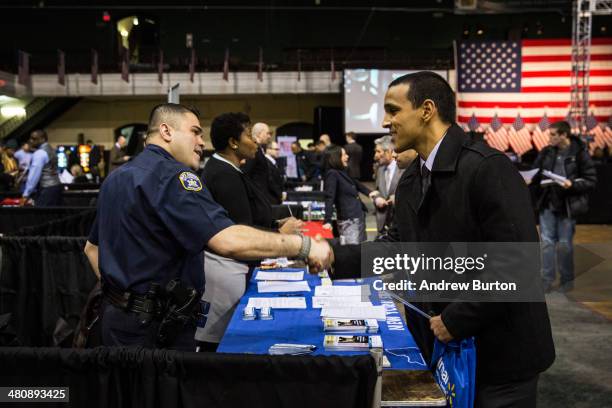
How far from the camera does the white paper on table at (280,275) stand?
148 inches

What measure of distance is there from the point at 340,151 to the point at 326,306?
14.9 ft

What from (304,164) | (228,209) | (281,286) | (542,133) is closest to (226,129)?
(228,209)

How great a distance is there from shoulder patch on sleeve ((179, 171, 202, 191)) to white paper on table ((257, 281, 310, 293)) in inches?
48.2

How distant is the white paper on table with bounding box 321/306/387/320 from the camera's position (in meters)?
2.84

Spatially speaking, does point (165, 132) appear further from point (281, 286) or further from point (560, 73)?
point (560, 73)

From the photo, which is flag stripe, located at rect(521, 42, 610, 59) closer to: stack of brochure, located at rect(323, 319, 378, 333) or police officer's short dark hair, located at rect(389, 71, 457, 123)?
stack of brochure, located at rect(323, 319, 378, 333)

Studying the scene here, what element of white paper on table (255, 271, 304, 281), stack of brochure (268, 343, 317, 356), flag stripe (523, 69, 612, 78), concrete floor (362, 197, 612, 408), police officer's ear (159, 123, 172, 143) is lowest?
concrete floor (362, 197, 612, 408)

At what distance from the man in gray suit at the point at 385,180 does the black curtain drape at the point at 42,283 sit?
2.95m

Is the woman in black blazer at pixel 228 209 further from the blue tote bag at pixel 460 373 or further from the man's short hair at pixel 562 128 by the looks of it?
the man's short hair at pixel 562 128

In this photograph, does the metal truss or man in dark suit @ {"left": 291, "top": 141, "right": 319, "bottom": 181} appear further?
man in dark suit @ {"left": 291, "top": 141, "right": 319, "bottom": 181}

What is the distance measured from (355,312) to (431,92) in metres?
1.22

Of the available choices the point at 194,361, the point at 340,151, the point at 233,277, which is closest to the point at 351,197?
the point at 340,151

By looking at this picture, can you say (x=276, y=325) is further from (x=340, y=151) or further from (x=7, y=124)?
(x=7, y=124)

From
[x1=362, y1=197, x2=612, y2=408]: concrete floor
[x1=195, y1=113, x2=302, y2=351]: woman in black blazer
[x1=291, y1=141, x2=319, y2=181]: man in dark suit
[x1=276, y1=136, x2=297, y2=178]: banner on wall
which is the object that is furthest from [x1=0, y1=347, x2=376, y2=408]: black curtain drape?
[x1=276, y1=136, x2=297, y2=178]: banner on wall
